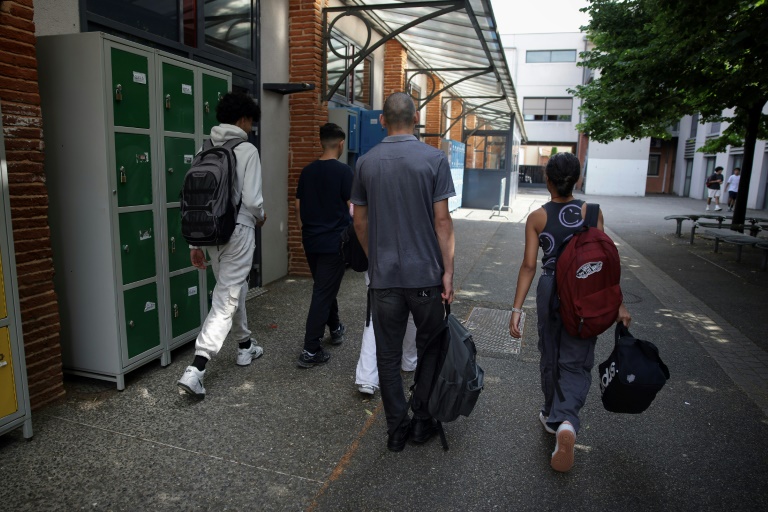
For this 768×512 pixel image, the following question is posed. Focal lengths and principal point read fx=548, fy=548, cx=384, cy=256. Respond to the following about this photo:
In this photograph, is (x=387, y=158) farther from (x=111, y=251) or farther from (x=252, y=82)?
(x=252, y=82)

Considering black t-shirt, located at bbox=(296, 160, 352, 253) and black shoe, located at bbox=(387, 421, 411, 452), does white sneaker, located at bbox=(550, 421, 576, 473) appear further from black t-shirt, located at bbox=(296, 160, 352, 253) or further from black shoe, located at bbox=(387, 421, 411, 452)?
black t-shirt, located at bbox=(296, 160, 352, 253)

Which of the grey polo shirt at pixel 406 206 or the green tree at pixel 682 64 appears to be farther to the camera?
the green tree at pixel 682 64

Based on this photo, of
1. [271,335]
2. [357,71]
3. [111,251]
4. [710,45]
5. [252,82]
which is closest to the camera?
[111,251]

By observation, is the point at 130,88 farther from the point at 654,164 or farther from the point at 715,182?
the point at 654,164

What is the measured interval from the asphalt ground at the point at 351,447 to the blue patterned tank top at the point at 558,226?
1.20m

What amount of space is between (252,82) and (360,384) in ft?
13.9

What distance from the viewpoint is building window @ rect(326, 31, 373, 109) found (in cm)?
891

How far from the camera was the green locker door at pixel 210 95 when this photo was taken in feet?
14.7

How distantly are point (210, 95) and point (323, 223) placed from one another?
1445 mm

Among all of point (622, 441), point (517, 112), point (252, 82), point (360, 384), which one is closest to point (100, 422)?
point (360, 384)

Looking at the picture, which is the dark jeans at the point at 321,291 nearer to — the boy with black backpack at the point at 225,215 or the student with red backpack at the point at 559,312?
the boy with black backpack at the point at 225,215

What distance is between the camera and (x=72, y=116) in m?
3.59

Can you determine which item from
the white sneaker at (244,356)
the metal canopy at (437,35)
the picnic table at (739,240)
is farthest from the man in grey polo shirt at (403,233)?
the picnic table at (739,240)

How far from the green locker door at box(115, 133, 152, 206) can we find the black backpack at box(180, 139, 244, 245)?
425 millimetres
